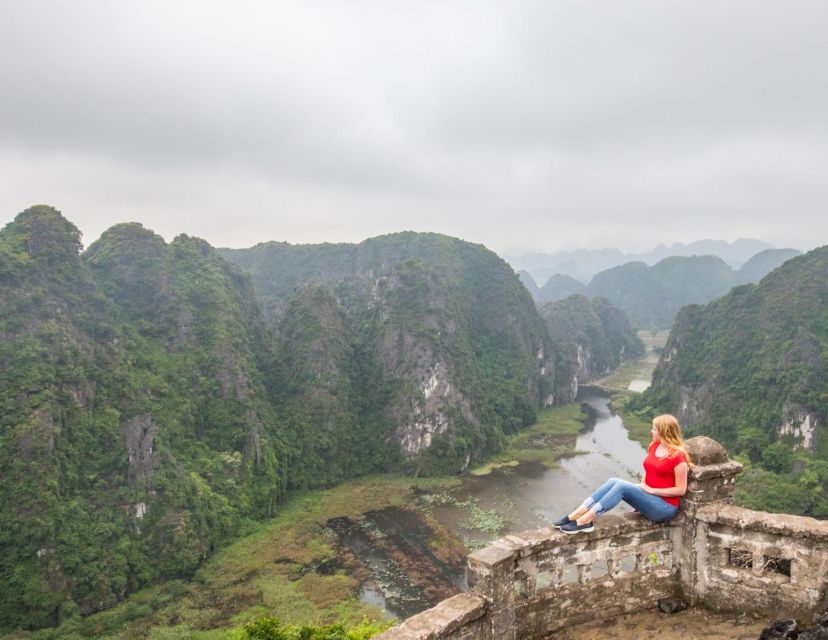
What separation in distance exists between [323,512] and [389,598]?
47.8 feet

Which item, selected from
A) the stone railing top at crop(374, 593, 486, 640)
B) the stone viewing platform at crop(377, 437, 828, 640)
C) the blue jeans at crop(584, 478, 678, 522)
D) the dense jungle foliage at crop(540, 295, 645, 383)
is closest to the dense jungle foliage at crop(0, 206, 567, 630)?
the dense jungle foliage at crop(540, 295, 645, 383)

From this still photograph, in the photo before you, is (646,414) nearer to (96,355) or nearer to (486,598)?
(96,355)

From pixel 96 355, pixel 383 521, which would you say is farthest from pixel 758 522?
pixel 96 355

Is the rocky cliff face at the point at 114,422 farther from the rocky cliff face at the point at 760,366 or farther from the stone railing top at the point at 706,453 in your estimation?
the rocky cliff face at the point at 760,366

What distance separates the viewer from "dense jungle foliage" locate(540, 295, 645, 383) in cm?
10899

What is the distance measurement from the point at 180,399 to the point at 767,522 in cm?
4774

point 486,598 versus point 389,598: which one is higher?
point 486,598

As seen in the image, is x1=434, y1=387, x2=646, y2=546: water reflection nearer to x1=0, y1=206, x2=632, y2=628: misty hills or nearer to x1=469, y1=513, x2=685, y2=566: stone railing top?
x1=0, y1=206, x2=632, y2=628: misty hills

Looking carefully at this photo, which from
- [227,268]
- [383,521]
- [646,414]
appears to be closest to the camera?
[383,521]

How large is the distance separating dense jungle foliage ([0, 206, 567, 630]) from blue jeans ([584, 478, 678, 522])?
34.6 meters

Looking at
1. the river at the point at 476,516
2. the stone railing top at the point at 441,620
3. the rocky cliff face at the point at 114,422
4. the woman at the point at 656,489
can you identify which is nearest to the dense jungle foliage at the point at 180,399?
the rocky cliff face at the point at 114,422

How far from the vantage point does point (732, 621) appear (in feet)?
22.5

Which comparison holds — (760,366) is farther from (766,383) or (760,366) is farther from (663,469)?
(663,469)

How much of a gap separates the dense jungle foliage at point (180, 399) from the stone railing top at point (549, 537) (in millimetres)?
A: 33696
